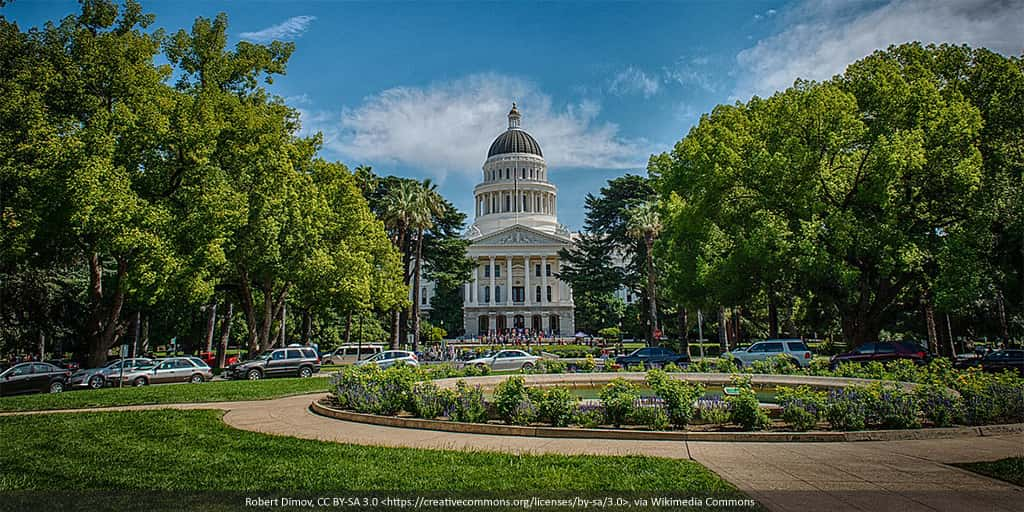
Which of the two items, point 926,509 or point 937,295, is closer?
point 926,509

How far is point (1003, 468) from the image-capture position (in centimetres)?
690

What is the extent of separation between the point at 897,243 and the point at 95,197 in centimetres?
2734

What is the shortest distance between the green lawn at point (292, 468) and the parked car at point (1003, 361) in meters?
20.4

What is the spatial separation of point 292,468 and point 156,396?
1124 cm

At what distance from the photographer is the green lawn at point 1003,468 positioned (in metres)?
6.58

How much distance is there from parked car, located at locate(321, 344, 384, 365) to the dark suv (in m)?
9.36

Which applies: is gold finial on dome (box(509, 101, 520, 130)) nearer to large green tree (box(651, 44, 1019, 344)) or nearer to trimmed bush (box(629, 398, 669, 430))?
large green tree (box(651, 44, 1019, 344))

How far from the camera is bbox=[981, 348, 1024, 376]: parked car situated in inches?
834

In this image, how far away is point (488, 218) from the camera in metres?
106

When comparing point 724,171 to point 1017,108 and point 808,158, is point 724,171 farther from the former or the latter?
point 1017,108

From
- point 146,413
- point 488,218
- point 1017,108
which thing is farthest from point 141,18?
point 488,218

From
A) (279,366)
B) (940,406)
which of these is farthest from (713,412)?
(279,366)

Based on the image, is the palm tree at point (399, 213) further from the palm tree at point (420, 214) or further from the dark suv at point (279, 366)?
the dark suv at point (279, 366)

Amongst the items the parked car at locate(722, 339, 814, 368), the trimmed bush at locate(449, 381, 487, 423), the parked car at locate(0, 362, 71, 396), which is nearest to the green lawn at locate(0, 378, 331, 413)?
the parked car at locate(0, 362, 71, 396)
